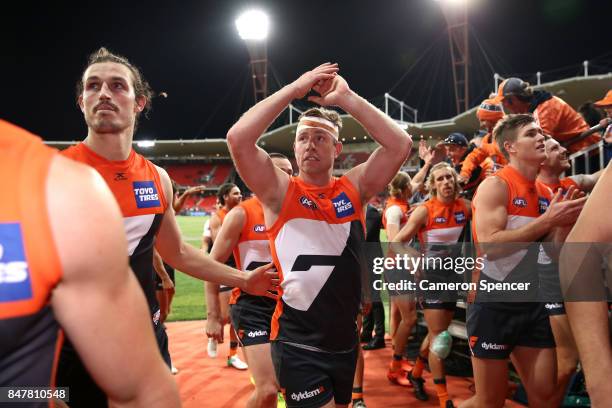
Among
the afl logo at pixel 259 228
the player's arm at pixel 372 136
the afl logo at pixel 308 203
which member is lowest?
the afl logo at pixel 259 228

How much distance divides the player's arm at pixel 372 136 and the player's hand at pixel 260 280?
0.83 metres

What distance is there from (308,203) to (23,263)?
86.4 inches

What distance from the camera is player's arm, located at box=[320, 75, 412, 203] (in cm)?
291

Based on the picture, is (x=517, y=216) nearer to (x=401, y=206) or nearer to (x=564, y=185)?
(x=564, y=185)

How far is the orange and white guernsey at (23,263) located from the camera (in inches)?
34.2

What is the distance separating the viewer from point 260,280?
2918 mm

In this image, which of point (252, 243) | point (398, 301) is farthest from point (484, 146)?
point (252, 243)

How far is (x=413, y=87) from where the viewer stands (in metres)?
46.6

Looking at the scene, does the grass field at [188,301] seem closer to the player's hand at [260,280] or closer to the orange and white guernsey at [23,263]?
the player's hand at [260,280]

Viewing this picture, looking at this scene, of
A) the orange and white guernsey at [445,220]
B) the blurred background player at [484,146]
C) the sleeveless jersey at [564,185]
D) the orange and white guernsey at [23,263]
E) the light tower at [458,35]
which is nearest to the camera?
the orange and white guernsey at [23,263]

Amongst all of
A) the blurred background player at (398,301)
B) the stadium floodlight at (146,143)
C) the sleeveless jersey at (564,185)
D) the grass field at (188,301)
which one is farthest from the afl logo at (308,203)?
the stadium floodlight at (146,143)

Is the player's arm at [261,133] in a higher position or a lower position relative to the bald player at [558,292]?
higher

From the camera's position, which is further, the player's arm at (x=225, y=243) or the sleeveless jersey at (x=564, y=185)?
the player's arm at (x=225, y=243)

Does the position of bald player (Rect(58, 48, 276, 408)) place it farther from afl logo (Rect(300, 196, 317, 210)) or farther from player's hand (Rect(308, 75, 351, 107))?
player's hand (Rect(308, 75, 351, 107))
